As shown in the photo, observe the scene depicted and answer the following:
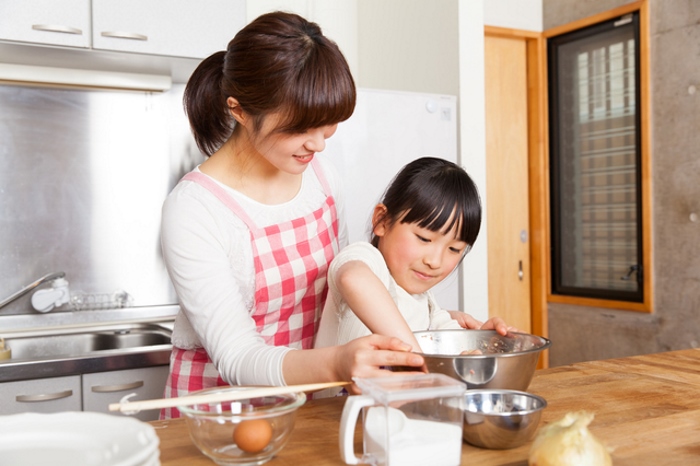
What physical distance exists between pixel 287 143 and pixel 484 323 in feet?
1.68

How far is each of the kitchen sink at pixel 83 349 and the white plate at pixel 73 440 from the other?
1.17 metres

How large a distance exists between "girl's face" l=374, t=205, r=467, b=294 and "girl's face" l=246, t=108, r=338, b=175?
28 centimetres

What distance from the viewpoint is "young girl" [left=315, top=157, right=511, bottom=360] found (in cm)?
134

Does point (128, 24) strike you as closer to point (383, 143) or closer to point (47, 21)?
point (47, 21)

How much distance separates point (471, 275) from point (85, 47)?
163 centimetres

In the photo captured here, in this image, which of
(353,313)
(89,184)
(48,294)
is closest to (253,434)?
(353,313)

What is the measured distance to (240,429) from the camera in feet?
2.73

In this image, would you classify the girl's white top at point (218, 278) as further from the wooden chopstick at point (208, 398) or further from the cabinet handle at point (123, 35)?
the cabinet handle at point (123, 35)

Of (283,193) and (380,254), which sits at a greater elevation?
(283,193)

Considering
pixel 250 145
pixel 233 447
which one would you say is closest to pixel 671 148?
pixel 250 145

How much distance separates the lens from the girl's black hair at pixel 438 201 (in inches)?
54.8

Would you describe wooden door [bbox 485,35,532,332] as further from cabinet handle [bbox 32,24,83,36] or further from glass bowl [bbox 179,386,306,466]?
glass bowl [bbox 179,386,306,466]

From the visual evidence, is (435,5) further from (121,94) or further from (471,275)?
(121,94)

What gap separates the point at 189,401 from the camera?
835mm
